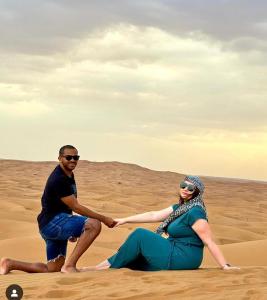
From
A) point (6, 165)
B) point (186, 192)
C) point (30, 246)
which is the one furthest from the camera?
point (6, 165)

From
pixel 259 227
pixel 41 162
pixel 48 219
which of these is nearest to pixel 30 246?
pixel 48 219

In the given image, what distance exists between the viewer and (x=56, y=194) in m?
6.82

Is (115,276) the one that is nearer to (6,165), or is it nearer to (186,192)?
(186,192)

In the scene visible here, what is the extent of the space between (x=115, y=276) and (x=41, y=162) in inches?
1871

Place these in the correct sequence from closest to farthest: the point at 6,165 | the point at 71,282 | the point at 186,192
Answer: the point at 71,282
the point at 186,192
the point at 6,165

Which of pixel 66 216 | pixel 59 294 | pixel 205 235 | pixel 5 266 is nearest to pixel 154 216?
pixel 205 235

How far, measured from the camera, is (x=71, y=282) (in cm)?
617

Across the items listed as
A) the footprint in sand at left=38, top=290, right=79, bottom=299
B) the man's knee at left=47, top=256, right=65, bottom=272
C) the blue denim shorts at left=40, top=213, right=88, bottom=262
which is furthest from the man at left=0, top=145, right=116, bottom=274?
the footprint in sand at left=38, top=290, right=79, bottom=299

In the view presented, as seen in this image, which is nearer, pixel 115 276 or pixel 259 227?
pixel 115 276

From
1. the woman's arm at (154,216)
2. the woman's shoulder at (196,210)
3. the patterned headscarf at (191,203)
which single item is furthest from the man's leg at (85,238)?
the woman's shoulder at (196,210)

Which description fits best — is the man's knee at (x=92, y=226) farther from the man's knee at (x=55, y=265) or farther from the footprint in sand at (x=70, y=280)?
the footprint in sand at (x=70, y=280)

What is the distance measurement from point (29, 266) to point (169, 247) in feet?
5.29

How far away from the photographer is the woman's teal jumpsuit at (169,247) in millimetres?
6531

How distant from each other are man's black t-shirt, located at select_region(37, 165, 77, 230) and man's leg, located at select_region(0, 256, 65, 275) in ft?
1.51
